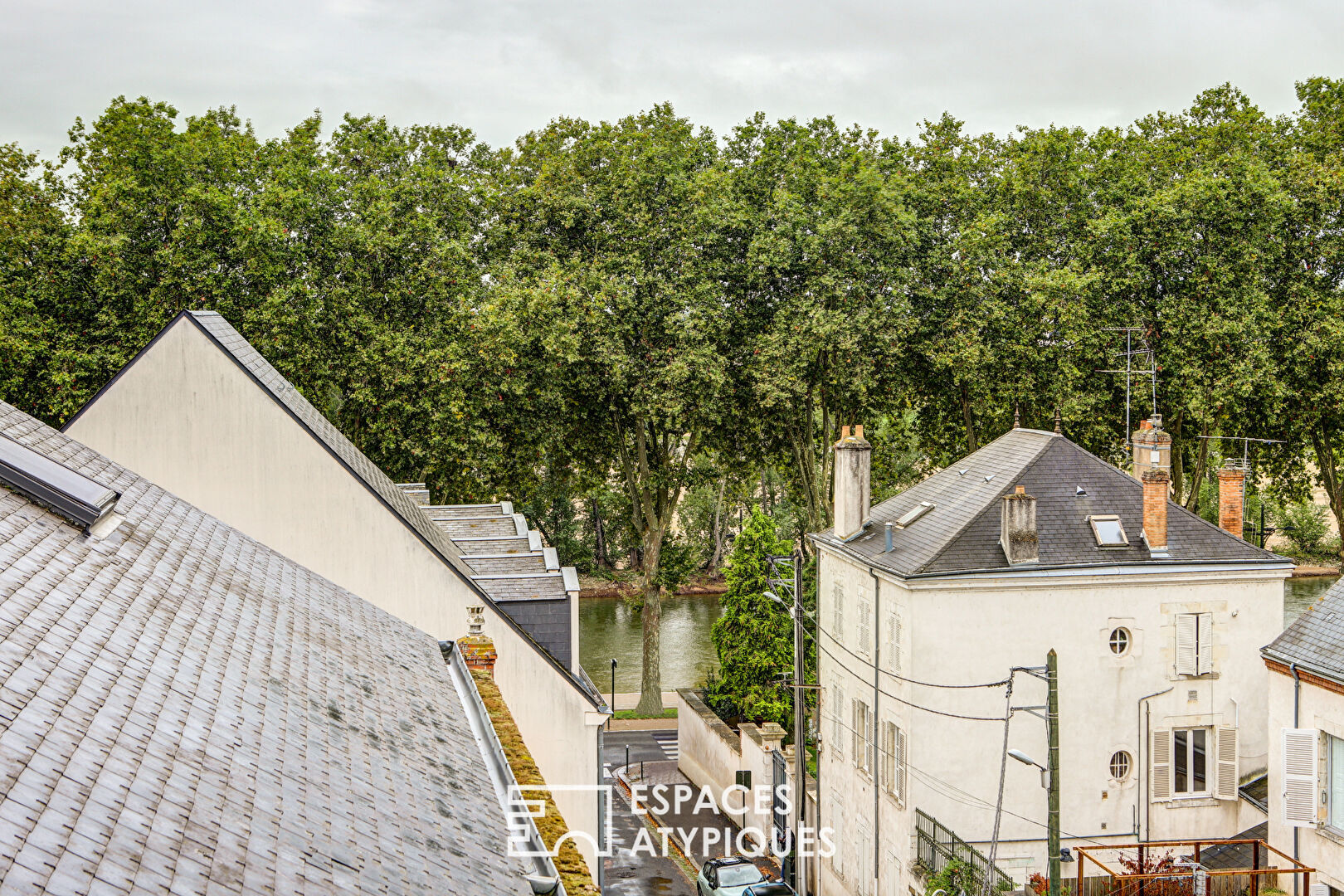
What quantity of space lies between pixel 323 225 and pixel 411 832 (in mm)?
29639

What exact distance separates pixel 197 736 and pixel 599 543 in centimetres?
5611

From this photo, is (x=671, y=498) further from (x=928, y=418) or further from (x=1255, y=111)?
(x=1255, y=111)

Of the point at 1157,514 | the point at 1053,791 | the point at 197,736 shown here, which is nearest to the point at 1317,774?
the point at 1053,791

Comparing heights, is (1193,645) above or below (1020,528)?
below

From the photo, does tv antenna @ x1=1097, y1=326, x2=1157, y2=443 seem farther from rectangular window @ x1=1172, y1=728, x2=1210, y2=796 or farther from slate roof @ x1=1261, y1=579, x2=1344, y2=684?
slate roof @ x1=1261, y1=579, x2=1344, y2=684

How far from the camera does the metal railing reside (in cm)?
1847

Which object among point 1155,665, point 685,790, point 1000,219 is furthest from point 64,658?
point 1000,219

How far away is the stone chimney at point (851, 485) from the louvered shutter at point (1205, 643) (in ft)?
22.6

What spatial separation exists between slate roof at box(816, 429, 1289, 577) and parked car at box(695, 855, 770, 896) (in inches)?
246

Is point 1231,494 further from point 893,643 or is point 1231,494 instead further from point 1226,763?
point 893,643

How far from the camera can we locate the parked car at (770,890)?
21562 millimetres

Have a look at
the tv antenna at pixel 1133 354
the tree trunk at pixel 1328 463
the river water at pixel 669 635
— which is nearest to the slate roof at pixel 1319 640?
the tv antenna at pixel 1133 354

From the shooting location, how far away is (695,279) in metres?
35.3

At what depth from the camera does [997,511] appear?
2181cm
